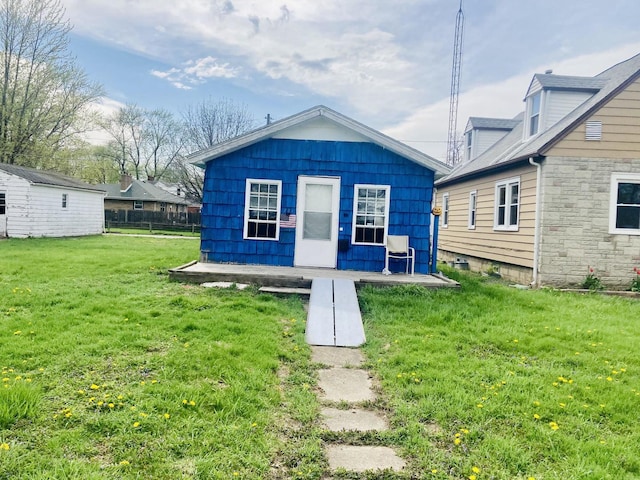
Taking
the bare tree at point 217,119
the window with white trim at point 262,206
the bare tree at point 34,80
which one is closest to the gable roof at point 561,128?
the window with white trim at point 262,206

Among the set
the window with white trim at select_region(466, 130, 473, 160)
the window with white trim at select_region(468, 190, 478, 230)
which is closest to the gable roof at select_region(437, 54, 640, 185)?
the window with white trim at select_region(468, 190, 478, 230)

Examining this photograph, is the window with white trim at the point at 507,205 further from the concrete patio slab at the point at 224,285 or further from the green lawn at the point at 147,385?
the concrete patio slab at the point at 224,285

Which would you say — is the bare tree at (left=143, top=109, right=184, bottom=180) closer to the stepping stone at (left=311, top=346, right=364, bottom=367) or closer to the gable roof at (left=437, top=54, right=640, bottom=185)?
the gable roof at (left=437, top=54, right=640, bottom=185)

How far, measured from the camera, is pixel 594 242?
9.11 m

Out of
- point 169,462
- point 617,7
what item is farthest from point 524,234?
point 169,462

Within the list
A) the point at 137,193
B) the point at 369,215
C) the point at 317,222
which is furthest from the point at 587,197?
the point at 137,193

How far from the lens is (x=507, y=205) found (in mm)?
10859

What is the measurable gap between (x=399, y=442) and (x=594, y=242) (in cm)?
845

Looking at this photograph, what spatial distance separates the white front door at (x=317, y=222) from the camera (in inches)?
363

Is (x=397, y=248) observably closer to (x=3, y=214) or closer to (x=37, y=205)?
(x=37, y=205)

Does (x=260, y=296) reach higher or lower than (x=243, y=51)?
lower

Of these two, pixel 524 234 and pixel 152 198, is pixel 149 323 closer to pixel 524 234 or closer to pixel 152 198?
pixel 524 234

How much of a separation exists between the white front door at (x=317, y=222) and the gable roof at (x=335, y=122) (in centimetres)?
118

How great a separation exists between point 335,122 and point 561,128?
5.26 meters
